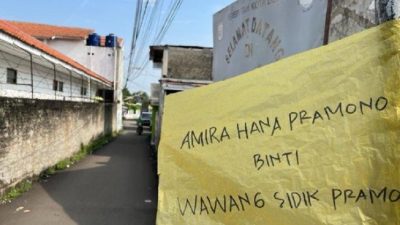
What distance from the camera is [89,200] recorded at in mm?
8484

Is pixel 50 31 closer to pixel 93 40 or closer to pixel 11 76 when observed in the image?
pixel 93 40

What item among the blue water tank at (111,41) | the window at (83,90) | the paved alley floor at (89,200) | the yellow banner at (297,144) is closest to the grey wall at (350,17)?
the yellow banner at (297,144)

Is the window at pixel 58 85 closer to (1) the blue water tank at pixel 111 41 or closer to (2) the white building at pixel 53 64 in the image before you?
(2) the white building at pixel 53 64

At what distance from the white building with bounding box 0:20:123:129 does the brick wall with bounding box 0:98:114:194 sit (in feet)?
3.91

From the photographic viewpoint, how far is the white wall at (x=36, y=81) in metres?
12.8

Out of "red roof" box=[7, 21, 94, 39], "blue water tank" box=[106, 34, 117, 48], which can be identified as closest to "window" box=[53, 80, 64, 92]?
"red roof" box=[7, 21, 94, 39]

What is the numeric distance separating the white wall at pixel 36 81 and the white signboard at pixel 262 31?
7.38 meters

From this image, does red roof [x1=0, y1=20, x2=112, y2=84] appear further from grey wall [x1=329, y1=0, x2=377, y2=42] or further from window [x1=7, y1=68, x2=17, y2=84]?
grey wall [x1=329, y1=0, x2=377, y2=42]

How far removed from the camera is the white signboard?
437 cm

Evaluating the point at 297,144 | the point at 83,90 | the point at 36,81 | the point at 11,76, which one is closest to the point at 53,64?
the point at 36,81

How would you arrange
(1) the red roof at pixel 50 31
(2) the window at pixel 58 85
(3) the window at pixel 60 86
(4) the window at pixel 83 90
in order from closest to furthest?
1. (2) the window at pixel 58 85
2. (3) the window at pixel 60 86
3. (4) the window at pixel 83 90
4. (1) the red roof at pixel 50 31

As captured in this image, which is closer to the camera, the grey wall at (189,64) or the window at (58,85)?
the grey wall at (189,64)

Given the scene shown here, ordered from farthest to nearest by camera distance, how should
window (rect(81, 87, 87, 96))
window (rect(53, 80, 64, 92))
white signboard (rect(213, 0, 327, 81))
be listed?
window (rect(81, 87, 87, 96)), window (rect(53, 80, 64, 92)), white signboard (rect(213, 0, 327, 81))

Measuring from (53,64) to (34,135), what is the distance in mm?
4974
